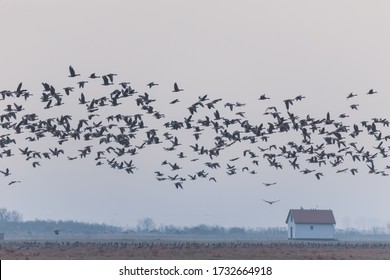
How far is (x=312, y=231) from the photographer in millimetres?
96688

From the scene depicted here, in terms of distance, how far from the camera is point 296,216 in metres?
98.1

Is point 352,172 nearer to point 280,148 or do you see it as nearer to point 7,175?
point 280,148

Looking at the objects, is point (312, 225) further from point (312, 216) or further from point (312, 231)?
point (312, 216)

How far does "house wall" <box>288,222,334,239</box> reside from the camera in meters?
96.4

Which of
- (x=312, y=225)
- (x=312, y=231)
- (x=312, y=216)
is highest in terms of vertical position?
(x=312, y=216)

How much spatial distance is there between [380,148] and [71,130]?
19224 mm

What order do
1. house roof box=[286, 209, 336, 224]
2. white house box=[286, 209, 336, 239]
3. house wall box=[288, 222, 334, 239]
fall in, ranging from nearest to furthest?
house wall box=[288, 222, 334, 239] < white house box=[286, 209, 336, 239] < house roof box=[286, 209, 336, 224]

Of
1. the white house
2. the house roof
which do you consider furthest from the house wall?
the house roof

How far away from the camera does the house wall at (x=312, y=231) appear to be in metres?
96.4

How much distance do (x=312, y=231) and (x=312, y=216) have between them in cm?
205

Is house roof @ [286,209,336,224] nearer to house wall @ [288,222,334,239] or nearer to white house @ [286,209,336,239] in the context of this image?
white house @ [286,209,336,239]

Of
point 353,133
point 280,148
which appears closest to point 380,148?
point 353,133

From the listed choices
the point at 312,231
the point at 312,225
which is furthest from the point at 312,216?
the point at 312,231

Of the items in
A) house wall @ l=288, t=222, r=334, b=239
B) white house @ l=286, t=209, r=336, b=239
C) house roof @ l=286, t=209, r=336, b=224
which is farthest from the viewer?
house roof @ l=286, t=209, r=336, b=224
